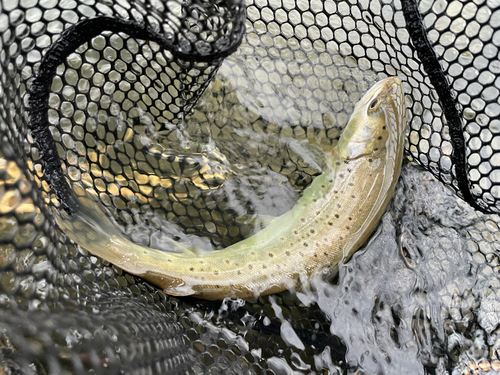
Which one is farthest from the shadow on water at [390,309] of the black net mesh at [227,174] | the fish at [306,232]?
the fish at [306,232]

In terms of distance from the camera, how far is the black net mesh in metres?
1.83

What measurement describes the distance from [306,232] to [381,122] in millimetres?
950

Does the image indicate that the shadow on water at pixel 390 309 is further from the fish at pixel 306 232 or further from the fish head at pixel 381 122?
the fish head at pixel 381 122

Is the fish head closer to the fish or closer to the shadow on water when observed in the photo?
the fish

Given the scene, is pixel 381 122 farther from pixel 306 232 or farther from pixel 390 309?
pixel 390 309

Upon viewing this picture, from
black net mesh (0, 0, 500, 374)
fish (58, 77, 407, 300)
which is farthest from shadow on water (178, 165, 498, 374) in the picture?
fish (58, 77, 407, 300)

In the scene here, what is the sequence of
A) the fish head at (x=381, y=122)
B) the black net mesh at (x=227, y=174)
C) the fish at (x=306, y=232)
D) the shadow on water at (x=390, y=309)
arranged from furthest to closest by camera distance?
1. the fish head at (x=381, y=122)
2. the shadow on water at (x=390, y=309)
3. the fish at (x=306, y=232)
4. the black net mesh at (x=227, y=174)

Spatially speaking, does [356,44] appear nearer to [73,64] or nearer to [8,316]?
[73,64]

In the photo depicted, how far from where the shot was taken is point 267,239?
2572 millimetres

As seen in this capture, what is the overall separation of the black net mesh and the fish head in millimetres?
207

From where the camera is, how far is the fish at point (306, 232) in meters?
2.28

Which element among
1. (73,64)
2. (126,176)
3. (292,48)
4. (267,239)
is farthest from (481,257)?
(73,64)

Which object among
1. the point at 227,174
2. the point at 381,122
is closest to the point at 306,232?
the point at 227,174

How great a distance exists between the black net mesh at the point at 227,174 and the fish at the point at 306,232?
11cm
